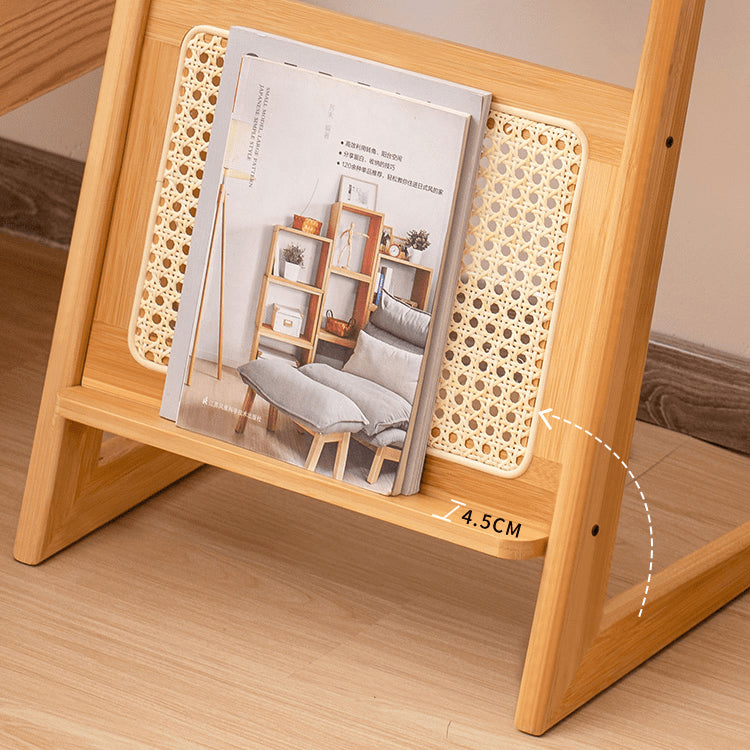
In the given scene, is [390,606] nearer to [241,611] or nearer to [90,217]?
[241,611]

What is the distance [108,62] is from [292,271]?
22cm

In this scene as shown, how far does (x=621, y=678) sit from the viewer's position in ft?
2.96

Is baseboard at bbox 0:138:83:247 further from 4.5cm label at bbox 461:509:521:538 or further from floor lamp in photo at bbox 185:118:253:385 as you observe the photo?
4.5cm label at bbox 461:509:521:538

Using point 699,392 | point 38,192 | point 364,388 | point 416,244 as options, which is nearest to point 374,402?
point 364,388

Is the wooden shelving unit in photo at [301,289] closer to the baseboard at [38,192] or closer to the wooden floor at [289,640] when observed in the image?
the wooden floor at [289,640]

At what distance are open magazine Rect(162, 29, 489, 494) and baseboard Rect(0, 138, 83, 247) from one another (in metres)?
0.96

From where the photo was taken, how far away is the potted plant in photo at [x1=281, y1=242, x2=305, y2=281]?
80 cm

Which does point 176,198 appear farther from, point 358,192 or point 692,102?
point 692,102

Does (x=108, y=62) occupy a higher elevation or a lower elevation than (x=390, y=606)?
higher

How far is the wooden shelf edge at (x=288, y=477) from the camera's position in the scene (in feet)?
2.54

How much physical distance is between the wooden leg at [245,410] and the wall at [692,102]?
81 cm

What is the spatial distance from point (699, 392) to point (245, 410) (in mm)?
822

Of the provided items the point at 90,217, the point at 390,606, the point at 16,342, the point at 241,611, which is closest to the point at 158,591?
the point at 241,611

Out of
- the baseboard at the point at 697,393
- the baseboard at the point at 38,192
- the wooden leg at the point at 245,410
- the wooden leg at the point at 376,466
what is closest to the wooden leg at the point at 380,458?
the wooden leg at the point at 376,466
